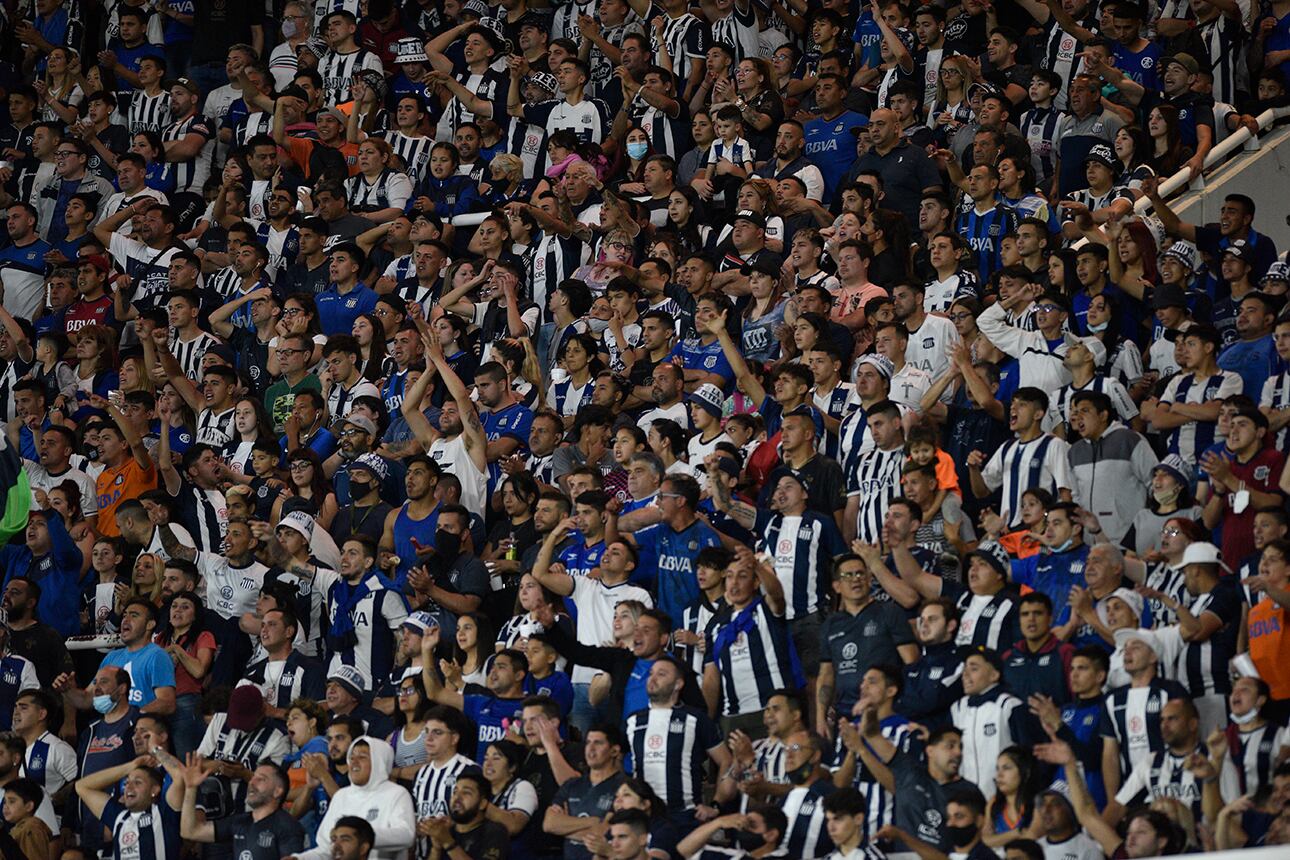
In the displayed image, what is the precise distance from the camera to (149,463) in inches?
589

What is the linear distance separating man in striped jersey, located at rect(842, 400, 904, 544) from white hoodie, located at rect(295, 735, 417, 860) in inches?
111

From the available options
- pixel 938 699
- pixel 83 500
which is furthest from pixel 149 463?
pixel 938 699

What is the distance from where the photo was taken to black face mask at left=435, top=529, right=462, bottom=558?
513 inches

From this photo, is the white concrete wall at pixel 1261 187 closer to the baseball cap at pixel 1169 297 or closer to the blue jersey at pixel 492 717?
the baseball cap at pixel 1169 297

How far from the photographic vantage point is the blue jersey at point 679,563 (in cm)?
1231

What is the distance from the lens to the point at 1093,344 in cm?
1286

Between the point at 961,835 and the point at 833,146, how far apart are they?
22.8 ft

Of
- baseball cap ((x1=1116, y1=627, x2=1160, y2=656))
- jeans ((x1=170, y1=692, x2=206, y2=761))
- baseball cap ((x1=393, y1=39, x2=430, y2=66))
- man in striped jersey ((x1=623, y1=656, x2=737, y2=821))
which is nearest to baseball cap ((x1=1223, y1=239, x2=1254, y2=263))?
baseball cap ((x1=1116, y1=627, x2=1160, y2=656))

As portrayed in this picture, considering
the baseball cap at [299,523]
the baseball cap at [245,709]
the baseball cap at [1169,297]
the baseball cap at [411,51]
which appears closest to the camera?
the baseball cap at [245,709]

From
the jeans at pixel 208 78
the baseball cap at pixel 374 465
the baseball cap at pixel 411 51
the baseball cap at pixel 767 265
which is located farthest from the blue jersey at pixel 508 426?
the jeans at pixel 208 78

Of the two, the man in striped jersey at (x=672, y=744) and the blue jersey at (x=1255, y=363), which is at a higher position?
the blue jersey at (x=1255, y=363)

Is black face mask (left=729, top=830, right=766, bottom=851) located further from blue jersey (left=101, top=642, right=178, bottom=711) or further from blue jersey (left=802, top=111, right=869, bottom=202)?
blue jersey (left=802, top=111, right=869, bottom=202)

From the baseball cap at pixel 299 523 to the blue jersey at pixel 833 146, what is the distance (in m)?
4.52

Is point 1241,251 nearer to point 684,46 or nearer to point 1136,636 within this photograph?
point 1136,636
